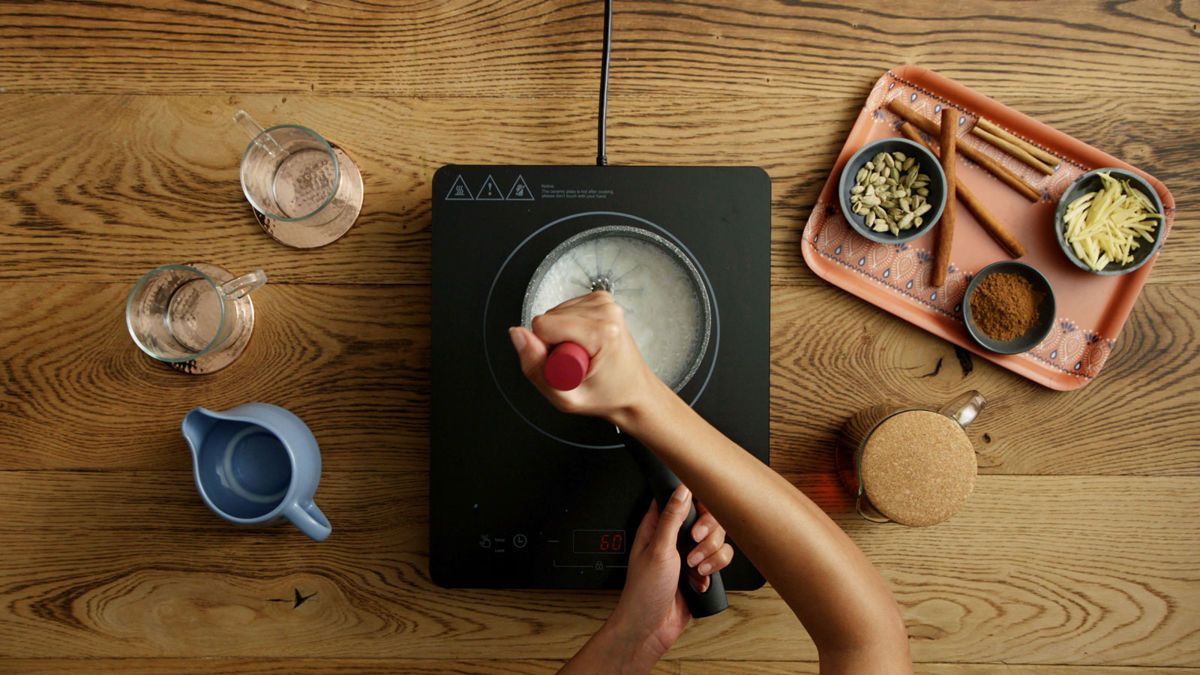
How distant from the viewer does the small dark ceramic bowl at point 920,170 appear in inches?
32.4

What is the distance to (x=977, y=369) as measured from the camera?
87 centimetres

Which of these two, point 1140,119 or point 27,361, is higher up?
point 1140,119

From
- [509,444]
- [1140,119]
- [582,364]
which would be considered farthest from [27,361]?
[1140,119]

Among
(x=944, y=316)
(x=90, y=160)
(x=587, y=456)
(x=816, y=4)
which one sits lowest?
(x=587, y=456)

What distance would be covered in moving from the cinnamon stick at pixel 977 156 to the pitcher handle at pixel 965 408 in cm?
26

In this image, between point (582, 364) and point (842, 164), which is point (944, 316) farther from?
point (582, 364)

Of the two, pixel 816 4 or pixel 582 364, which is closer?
pixel 582 364

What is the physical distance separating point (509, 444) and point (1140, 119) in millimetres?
893

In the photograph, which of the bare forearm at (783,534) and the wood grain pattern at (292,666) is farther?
the wood grain pattern at (292,666)

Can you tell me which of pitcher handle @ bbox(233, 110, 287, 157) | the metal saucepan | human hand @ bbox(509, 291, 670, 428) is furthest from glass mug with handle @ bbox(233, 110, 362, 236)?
human hand @ bbox(509, 291, 670, 428)

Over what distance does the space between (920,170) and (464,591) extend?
77cm

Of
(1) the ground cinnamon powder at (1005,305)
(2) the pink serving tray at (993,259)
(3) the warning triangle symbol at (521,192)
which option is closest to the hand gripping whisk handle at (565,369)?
(3) the warning triangle symbol at (521,192)

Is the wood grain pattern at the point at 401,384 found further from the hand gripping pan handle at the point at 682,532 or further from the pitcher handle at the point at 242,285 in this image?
the hand gripping pan handle at the point at 682,532

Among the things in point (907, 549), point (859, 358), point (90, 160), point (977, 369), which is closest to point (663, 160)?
point (859, 358)
